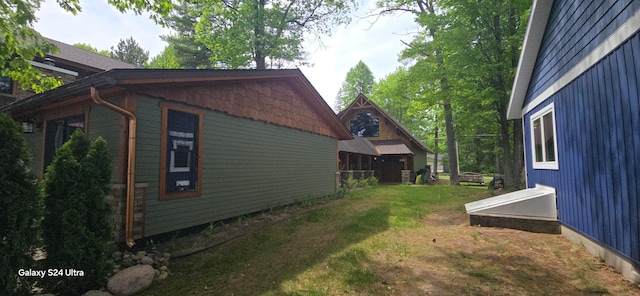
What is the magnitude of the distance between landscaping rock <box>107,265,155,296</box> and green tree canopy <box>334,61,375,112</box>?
126 feet

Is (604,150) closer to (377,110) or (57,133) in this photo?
(57,133)

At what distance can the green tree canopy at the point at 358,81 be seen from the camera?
40.7 meters

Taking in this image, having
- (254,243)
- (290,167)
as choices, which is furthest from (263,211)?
(254,243)

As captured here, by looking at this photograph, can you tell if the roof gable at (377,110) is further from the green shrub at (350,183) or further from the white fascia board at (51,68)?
the white fascia board at (51,68)

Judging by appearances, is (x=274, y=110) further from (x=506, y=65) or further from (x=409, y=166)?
(x=409, y=166)

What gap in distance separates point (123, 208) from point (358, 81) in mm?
38948

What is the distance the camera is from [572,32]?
492cm

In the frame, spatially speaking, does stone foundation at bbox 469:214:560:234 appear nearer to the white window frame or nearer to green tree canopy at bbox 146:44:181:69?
the white window frame

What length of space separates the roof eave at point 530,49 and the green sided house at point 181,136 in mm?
6548

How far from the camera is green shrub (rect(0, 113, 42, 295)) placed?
8.76ft

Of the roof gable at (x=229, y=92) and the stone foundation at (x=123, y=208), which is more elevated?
the roof gable at (x=229, y=92)

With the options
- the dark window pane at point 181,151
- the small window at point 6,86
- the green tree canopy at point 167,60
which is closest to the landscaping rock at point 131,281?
the dark window pane at point 181,151

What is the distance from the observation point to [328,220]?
295 inches

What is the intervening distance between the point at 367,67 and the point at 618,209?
40243 millimetres
